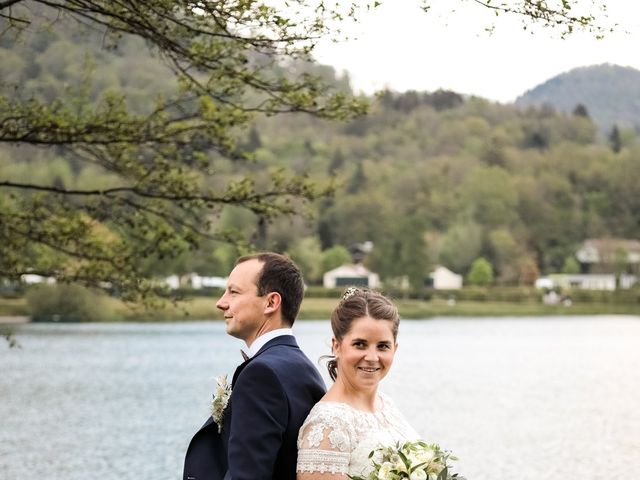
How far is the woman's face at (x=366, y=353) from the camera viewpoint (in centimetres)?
430

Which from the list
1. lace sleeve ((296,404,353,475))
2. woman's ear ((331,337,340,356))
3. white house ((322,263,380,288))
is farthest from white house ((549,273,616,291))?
lace sleeve ((296,404,353,475))

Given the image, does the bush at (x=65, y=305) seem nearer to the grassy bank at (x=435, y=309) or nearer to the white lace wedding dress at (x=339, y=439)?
the grassy bank at (x=435, y=309)

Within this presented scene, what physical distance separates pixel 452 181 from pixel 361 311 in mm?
144739

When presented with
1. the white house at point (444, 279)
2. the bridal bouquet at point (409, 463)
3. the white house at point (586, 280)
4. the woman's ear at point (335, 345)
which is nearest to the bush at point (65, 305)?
the white house at point (444, 279)

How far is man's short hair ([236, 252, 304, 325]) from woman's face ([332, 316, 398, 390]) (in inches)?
10.3

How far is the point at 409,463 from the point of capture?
4145mm

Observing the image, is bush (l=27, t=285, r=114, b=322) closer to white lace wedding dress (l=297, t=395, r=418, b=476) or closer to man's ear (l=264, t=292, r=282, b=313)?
man's ear (l=264, t=292, r=282, b=313)

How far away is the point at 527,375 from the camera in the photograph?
44.8m

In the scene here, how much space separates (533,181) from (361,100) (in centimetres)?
13669

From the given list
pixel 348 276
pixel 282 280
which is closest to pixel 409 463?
pixel 282 280

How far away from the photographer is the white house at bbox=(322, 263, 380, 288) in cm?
12412

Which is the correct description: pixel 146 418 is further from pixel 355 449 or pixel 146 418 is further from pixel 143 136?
pixel 355 449

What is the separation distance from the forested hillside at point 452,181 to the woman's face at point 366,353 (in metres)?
99.8

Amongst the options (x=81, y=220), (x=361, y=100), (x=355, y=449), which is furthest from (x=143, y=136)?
(x=355, y=449)
